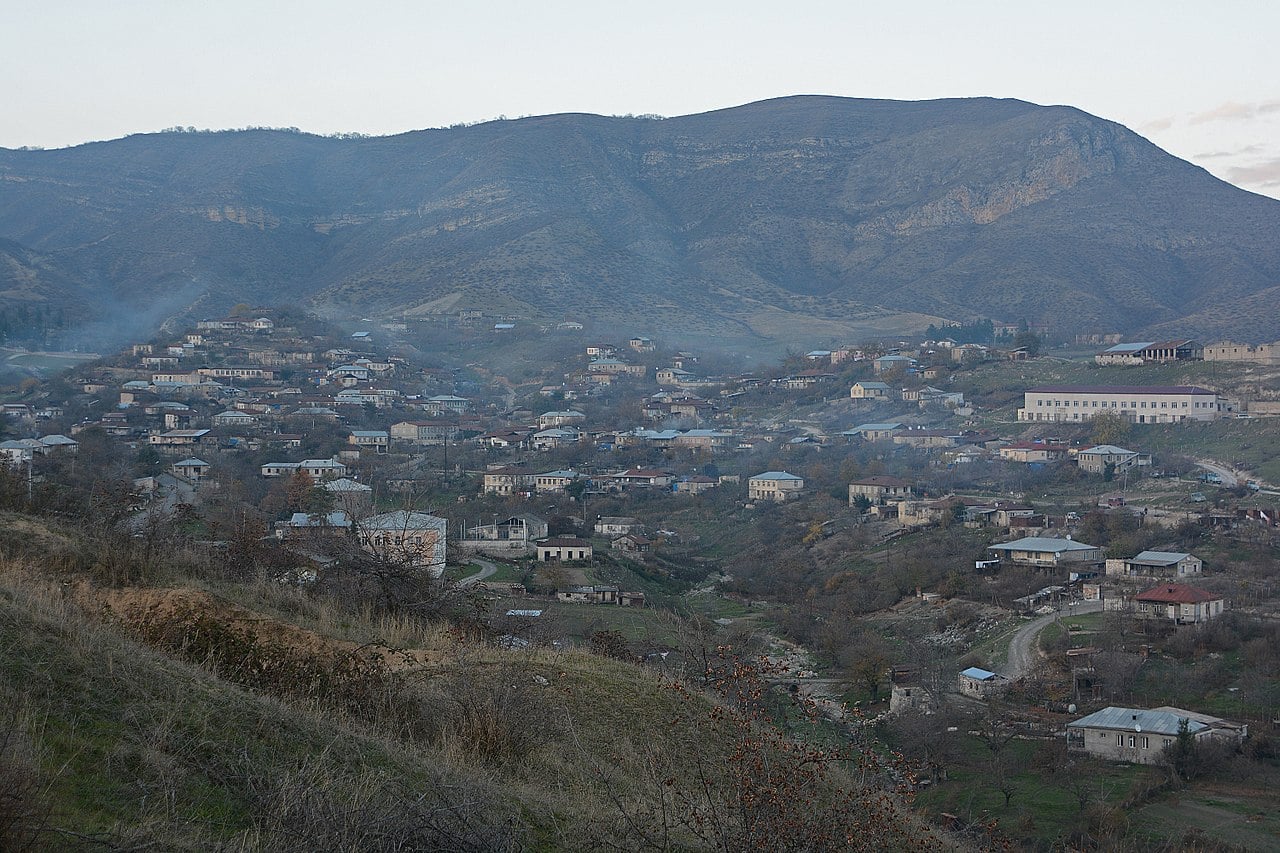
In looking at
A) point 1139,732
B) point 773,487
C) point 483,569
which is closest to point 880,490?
point 773,487

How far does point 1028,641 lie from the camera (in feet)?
70.1

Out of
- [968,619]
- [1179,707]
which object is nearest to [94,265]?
[968,619]

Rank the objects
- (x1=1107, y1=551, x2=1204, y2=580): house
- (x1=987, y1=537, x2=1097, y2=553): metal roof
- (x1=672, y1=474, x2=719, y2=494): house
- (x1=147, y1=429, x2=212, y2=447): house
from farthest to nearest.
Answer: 1. (x1=147, y1=429, x2=212, y2=447): house
2. (x1=672, y1=474, x2=719, y2=494): house
3. (x1=987, y1=537, x2=1097, y2=553): metal roof
4. (x1=1107, y1=551, x2=1204, y2=580): house

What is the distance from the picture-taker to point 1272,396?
132 ft

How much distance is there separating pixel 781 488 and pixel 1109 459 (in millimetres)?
9279

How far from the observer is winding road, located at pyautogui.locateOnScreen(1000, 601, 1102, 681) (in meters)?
20.0

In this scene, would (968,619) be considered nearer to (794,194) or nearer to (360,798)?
(360,798)

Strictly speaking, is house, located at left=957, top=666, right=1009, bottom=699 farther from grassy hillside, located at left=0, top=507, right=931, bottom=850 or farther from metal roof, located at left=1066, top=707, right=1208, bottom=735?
grassy hillside, located at left=0, top=507, right=931, bottom=850

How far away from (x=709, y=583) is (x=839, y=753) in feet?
80.6

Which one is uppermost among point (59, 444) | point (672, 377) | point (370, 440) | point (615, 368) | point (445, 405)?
point (615, 368)

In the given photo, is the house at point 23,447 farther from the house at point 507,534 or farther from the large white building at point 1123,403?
the large white building at point 1123,403

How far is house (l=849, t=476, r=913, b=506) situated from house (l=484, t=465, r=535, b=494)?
31.3 feet

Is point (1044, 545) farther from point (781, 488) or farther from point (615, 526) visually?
point (781, 488)

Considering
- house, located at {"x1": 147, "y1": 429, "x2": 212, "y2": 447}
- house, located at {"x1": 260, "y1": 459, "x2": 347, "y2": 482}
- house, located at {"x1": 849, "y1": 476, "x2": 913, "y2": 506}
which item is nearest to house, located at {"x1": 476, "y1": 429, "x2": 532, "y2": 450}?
house, located at {"x1": 260, "y1": 459, "x2": 347, "y2": 482}
